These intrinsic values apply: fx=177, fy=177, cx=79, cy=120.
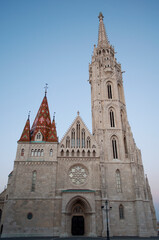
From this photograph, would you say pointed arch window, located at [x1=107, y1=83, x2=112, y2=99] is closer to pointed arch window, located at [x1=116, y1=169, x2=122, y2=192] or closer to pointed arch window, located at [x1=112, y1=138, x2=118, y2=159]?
pointed arch window, located at [x1=112, y1=138, x2=118, y2=159]

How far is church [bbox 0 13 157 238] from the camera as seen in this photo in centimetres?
2053

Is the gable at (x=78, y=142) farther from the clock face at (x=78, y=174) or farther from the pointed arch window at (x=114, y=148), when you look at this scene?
the pointed arch window at (x=114, y=148)

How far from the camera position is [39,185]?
22250mm

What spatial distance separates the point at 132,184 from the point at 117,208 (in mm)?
3611

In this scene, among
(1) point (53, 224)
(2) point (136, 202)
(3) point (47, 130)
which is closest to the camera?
(1) point (53, 224)

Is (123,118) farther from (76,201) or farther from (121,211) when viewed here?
(76,201)

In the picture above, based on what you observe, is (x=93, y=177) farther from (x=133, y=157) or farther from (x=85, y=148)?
(x=133, y=157)

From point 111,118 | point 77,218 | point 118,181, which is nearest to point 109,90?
point 111,118

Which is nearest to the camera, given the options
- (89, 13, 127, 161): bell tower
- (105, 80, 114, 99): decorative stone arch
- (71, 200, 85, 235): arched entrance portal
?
(71, 200, 85, 235): arched entrance portal

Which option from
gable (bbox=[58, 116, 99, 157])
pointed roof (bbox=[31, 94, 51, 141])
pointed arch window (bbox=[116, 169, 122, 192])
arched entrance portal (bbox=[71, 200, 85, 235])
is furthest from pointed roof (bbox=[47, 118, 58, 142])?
pointed arch window (bbox=[116, 169, 122, 192])

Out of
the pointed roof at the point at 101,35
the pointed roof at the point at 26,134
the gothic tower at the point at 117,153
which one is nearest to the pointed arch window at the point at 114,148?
the gothic tower at the point at 117,153

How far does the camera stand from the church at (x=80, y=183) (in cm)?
2053

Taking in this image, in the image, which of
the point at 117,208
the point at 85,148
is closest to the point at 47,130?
the point at 85,148

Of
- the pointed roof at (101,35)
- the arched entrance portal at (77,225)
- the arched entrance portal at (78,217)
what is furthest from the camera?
the pointed roof at (101,35)
